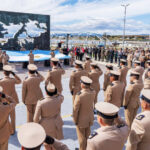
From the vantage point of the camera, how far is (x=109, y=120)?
7.67 feet

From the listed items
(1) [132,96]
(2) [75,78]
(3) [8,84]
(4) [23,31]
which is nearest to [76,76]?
(2) [75,78]

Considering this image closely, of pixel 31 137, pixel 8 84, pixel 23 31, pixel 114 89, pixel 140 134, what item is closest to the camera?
pixel 31 137

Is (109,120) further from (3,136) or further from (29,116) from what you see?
(29,116)

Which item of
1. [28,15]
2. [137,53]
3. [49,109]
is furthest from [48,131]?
[28,15]

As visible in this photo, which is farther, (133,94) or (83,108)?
(133,94)

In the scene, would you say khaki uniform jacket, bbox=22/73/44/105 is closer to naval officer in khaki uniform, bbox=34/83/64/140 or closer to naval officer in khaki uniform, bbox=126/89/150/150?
naval officer in khaki uniform, bbox=34/83/64/140

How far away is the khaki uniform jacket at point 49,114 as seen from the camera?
3.46m

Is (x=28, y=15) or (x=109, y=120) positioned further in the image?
(x=28, y=15)

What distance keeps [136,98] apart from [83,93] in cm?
190

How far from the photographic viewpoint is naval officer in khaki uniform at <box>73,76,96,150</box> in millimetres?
4020

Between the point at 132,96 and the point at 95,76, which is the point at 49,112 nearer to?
the point at 132,96

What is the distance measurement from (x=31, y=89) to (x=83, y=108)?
1745 millimetres

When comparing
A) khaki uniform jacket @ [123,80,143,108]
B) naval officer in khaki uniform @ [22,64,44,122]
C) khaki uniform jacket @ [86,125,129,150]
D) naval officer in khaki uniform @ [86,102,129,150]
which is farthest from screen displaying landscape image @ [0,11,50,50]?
khaki uniform jacket @ [86,125,129,150]

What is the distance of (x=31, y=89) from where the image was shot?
5.12 m
